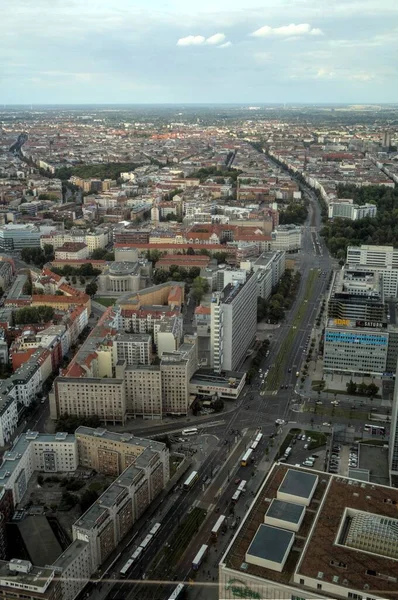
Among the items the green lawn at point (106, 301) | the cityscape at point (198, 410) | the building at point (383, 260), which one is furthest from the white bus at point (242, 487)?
the building at point (383, 260)

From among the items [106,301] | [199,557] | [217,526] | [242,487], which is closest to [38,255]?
[106,301]

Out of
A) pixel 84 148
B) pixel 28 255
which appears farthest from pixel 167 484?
pixel 84 148

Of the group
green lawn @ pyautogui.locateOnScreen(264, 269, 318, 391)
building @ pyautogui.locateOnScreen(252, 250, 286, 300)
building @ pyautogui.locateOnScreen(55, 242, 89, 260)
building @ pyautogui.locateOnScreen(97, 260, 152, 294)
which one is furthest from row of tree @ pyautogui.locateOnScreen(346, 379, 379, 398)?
building @ pyautogui.locateOnScreen(55, 242, 89, 260)

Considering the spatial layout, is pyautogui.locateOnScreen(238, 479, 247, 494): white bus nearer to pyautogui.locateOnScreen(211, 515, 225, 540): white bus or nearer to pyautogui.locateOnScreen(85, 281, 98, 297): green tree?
pyautogui.locateOnScreen(211, 515, 225, 540): white bus

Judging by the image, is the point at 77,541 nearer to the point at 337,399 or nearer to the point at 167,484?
the point at 167,484

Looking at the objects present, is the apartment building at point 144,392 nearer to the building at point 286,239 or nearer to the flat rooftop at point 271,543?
the flat rooftop at point 271,543
